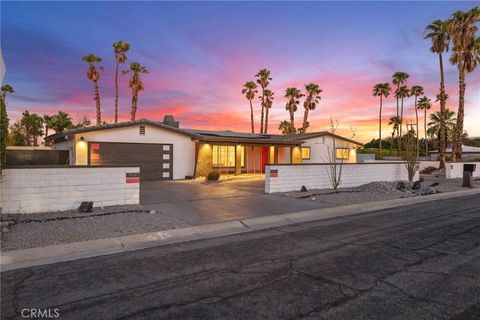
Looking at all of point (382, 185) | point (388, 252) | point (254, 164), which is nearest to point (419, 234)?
point (388, 252)

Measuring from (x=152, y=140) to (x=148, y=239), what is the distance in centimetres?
1586

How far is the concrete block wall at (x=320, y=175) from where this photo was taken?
52.2ft

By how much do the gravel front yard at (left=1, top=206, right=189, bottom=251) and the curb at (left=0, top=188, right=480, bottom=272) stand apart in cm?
33

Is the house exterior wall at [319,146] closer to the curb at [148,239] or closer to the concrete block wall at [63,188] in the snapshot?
the curb at [148,239]

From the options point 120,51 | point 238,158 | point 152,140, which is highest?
point 120,51

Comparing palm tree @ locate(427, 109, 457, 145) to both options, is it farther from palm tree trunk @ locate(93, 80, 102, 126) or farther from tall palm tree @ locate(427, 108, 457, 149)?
palm tree trunk @ locate(93, 80, 102, 126)

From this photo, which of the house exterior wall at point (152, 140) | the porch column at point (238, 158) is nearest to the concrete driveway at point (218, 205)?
the house exterior wall at point (152, 140)

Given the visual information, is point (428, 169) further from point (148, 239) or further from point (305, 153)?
point (148, 239)

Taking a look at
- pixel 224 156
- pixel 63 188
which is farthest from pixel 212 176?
pixel 63 188

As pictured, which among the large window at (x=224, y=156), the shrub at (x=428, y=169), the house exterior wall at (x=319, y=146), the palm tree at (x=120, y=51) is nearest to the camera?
the large window at (x=224, y=156)
